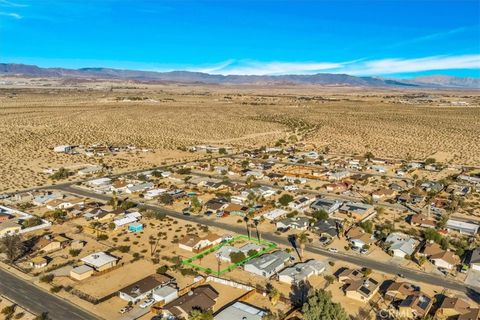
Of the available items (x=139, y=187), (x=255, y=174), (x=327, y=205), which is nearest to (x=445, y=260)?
(x=327, y=205)

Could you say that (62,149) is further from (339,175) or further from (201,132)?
(339,175)

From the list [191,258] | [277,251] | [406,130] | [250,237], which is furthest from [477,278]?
[406,130]

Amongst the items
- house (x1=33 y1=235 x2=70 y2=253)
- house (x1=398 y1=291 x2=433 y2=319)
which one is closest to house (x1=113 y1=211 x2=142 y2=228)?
house (x1=33 y1=235 x2=70 y2=253)

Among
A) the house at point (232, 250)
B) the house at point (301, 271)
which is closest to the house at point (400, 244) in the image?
the house at point (301, 271)

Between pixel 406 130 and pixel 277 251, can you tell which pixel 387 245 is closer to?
pixel 277 251

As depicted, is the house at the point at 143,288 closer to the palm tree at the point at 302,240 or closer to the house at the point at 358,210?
the palm tree at the point at 302,240

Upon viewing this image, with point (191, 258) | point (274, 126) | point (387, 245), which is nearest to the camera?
point (191, 258)

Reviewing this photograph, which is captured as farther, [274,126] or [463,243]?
[274,126]

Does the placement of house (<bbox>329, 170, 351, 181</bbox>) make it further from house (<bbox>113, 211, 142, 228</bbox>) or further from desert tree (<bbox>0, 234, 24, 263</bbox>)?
desert tree (<bbox>0, 234, 24, 263</bbox>)
